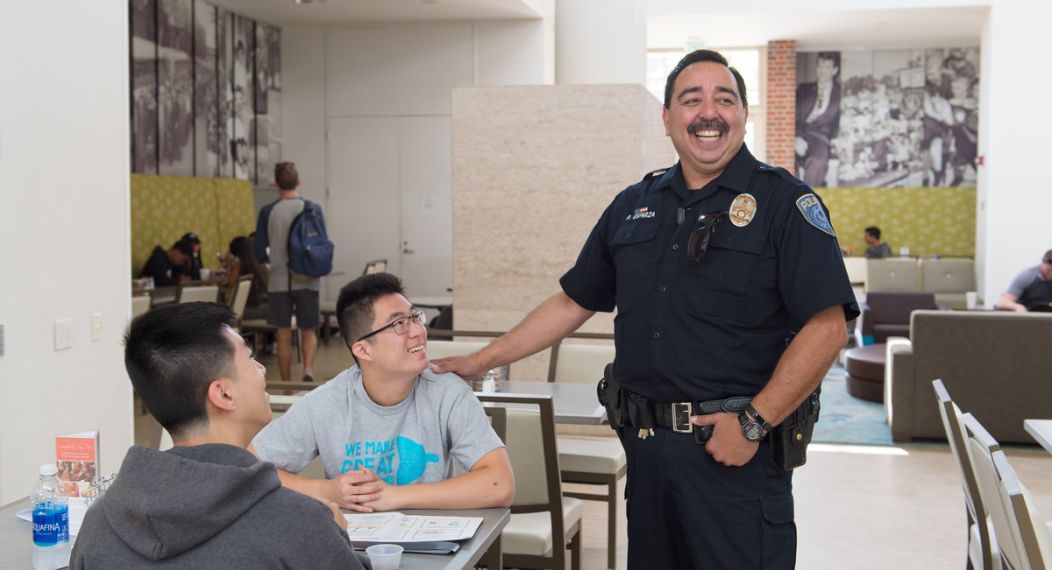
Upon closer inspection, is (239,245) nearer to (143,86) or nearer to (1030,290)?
(143,86)

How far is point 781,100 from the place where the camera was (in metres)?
16.1

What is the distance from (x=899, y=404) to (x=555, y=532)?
14.0ft

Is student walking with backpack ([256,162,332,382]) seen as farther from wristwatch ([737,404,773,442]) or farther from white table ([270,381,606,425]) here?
wristwatch ([737,404,773,442])

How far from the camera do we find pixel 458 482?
2436 millimetres

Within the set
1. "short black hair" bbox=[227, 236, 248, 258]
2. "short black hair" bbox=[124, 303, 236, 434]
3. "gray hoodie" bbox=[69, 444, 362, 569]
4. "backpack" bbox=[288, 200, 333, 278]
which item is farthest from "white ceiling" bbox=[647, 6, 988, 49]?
"gray hoodie" bbox=[69, 444, 362, 569]

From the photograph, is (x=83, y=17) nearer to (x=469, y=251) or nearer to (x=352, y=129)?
(x=469, y=251)

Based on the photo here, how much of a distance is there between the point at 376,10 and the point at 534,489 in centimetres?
909

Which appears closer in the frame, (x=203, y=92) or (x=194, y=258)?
(x=194, y=258)

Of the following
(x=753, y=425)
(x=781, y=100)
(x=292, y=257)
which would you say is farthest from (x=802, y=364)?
(x=781, y=100)

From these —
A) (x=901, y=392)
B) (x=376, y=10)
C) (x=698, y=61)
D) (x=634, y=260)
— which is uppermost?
(x=376, y=10)

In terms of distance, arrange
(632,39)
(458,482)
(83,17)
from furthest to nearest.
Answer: (632,39)
(83,17)
(458,482)

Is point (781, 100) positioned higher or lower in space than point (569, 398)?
higher

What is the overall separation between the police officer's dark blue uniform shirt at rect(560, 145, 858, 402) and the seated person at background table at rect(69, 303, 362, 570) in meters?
1.04

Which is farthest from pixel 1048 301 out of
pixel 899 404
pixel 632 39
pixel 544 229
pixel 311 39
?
pixel 311 39
